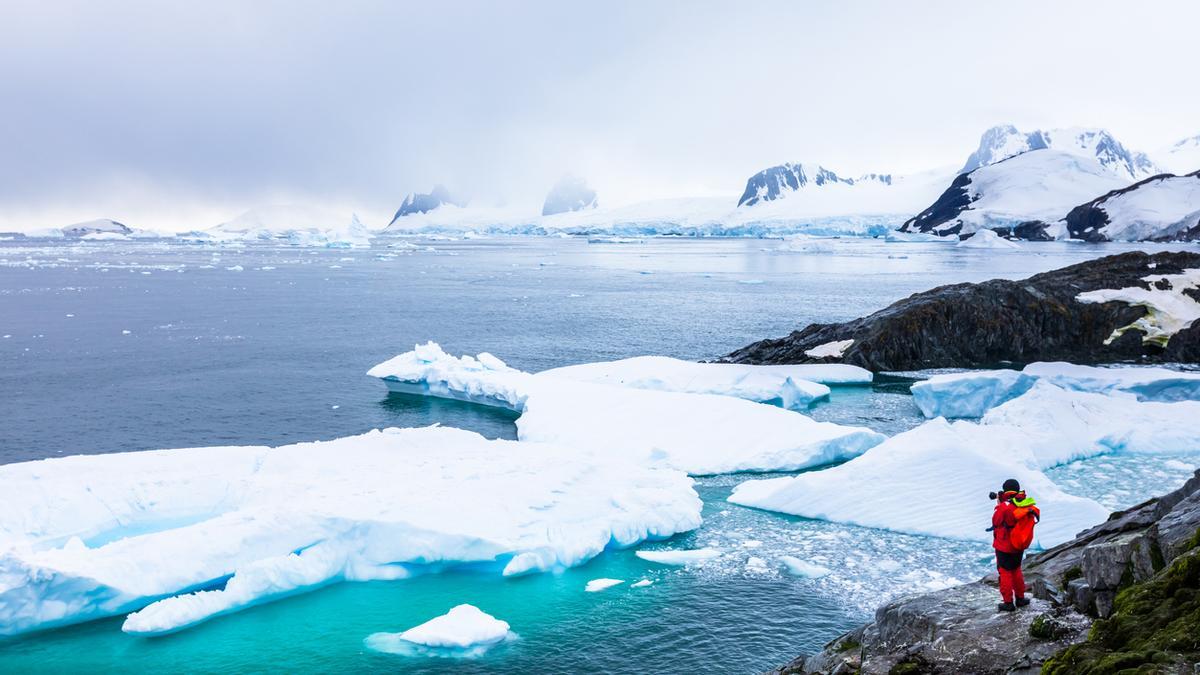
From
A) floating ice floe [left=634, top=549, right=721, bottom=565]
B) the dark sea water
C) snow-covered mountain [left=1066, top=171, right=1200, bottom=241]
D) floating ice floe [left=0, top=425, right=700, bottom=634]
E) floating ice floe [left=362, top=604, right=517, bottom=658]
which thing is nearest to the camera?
floating ice floe [left=362, top=604, right=517, bottom=658]

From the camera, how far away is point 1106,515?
55.9 feet

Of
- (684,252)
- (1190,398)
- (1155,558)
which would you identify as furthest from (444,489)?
(684,252)

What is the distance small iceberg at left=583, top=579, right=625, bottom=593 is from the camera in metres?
15.3

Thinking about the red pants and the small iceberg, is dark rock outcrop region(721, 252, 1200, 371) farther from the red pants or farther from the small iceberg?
the red pants

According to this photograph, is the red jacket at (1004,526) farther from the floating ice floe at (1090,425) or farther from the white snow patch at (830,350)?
the white snow patch at (830,350)

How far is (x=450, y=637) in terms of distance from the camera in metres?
13.0

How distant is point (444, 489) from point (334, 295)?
1930 inches

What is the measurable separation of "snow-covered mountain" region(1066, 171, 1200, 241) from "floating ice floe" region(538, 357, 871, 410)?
110 m

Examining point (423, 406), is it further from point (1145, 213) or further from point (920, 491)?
point (1145, 213)

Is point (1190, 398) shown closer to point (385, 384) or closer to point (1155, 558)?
point (1155, 558)

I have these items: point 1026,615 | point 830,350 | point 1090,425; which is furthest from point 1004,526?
point 830,350

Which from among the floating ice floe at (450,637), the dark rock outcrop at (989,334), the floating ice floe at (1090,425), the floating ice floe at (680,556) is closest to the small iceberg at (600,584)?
the floating ice floe at (680,556)

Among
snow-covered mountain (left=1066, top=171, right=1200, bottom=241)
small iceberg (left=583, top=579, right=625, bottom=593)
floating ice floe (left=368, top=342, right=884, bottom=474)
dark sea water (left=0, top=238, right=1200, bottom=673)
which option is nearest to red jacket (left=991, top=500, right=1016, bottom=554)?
dark sea water (left=0, top=238, right=1200, bottom=673)

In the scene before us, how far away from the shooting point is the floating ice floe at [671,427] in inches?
888
